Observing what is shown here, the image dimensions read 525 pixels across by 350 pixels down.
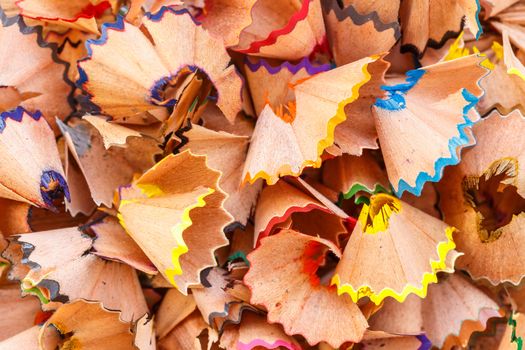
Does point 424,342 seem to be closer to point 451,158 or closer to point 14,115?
point 451,158

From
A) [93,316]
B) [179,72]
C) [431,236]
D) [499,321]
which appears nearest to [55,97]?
[179,72]

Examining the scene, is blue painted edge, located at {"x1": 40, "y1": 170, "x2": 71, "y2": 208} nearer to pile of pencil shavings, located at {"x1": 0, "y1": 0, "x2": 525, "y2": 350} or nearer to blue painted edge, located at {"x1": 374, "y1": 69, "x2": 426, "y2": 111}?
pile of pencil shavings, located at {"x1": 0, "y1": 0, "x2": 525, "y2": 350}

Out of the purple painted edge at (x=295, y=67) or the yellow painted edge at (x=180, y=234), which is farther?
the purple painted edge at (x=295, y=67)

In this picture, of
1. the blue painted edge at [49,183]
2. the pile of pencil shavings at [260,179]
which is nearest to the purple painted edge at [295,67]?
the pile of pencil shavings at [260,179]

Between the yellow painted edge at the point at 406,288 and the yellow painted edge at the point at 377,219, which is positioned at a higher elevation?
the yellow painted edge at the point at 377,219

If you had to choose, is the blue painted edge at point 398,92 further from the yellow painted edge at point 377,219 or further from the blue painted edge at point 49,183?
the blue painted edge at point 49,183

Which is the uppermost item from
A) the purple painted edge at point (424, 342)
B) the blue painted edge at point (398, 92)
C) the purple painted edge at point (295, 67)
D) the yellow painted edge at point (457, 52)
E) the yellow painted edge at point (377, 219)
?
the yellow painted edge at point (457, 52)

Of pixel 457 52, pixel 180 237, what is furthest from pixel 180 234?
pixel 457 52
